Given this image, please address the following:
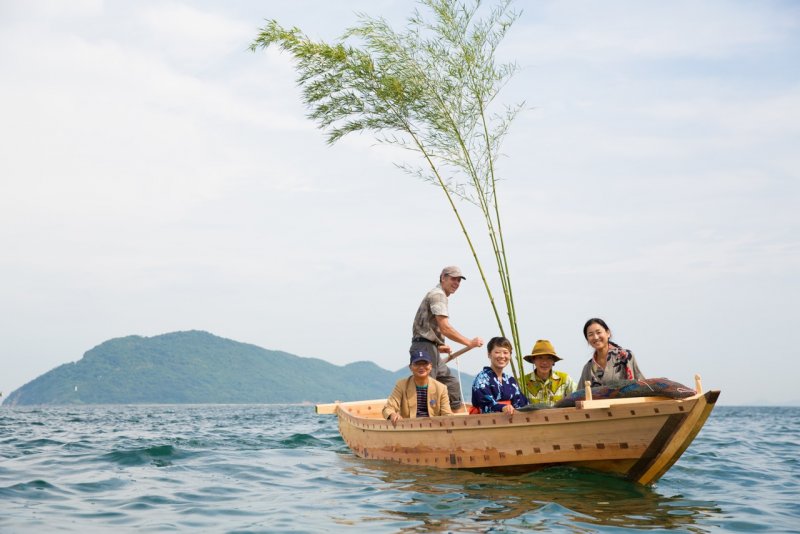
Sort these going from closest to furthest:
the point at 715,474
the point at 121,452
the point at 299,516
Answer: the point at 299,516
the point at 715,474
the point at 121,452

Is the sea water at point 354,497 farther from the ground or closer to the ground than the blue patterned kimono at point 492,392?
closer to the ground

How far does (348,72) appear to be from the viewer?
13.3 m

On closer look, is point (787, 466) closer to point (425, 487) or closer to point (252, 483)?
point (425, 487)

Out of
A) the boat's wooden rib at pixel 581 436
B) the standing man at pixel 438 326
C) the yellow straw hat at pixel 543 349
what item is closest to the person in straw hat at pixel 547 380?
the yellow straw hat at pixel 543 349

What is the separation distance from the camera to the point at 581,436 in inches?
323

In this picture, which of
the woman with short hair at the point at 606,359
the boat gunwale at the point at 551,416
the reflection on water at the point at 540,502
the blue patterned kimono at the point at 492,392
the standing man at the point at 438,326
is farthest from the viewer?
the standing man at the point at 438,326

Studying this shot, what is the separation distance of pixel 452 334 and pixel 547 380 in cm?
148

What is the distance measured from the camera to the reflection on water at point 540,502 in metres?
6.71

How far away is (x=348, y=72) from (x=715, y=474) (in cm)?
875

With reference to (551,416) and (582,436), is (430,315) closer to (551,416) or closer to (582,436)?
(551,416)

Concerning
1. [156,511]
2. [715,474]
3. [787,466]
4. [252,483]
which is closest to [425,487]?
[252,483]

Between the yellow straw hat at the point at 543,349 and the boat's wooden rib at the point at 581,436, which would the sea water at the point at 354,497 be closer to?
the boat's wooden rib at the point at 581,436

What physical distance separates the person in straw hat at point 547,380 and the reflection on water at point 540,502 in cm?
145

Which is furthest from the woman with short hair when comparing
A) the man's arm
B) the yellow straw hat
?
the man's arm
